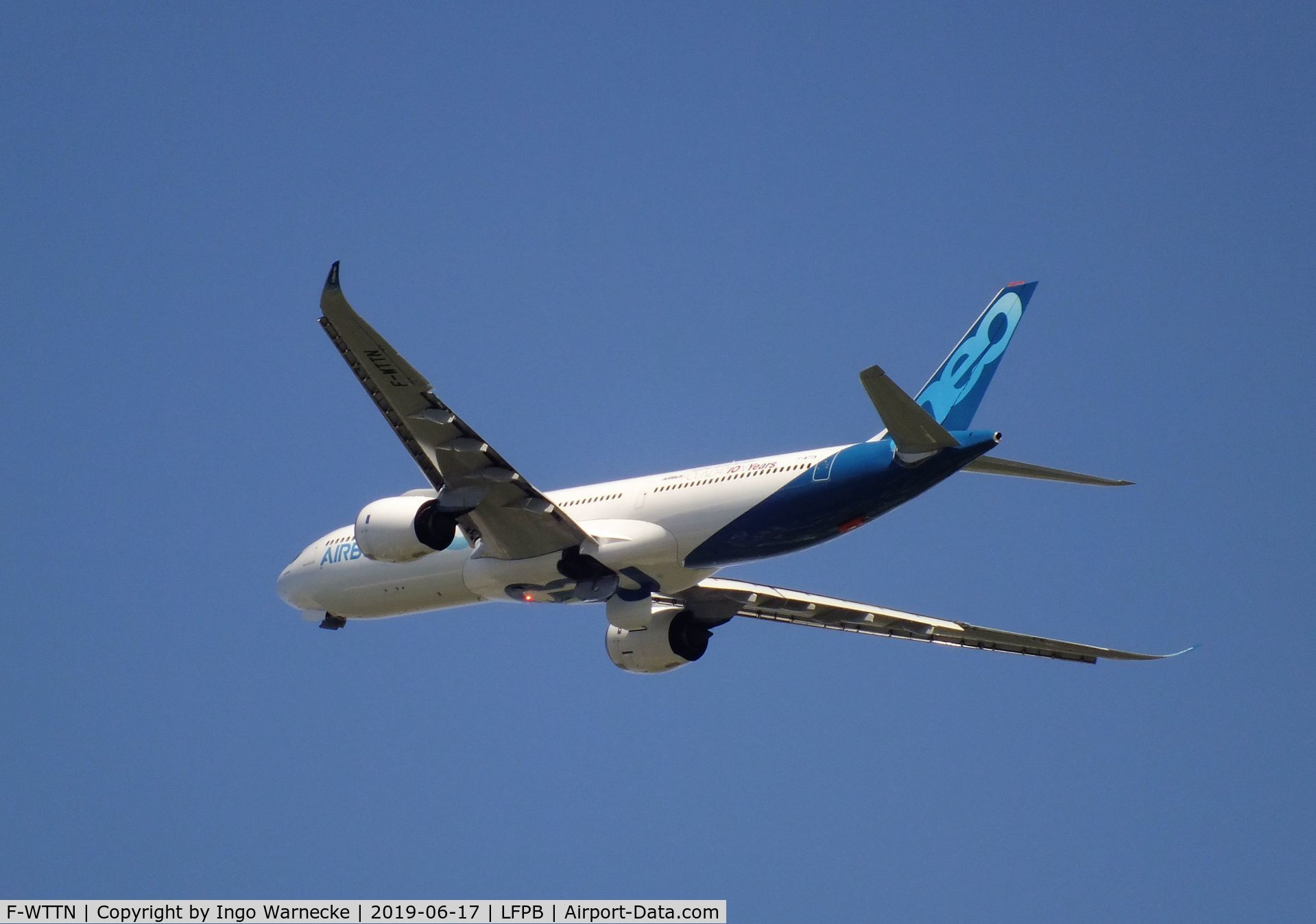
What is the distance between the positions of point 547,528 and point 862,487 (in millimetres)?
6125

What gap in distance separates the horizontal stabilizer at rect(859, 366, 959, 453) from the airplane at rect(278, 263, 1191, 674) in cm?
3

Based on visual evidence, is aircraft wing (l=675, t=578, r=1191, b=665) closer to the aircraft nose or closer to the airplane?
the airplane

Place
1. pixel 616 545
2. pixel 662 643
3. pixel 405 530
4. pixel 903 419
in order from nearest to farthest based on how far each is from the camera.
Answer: pixel 903 419 → pixel 405 530 → pixel 616 545 → pixel 662 643

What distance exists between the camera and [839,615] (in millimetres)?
39188

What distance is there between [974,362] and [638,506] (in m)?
6.98

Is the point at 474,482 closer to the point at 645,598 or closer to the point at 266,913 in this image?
the point at 645,598

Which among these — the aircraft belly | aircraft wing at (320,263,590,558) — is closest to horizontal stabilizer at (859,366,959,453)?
aircraft wing at (320,263,590,558)

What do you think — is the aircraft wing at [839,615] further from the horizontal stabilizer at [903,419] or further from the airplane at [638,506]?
the horizontal stabilizer at [903,419]

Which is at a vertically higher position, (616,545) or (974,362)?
(974,362)

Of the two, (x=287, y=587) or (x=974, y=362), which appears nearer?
(x=974, y=362)

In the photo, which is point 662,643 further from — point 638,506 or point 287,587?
point 287,587

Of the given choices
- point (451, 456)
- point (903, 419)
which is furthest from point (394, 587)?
point (903, 419)

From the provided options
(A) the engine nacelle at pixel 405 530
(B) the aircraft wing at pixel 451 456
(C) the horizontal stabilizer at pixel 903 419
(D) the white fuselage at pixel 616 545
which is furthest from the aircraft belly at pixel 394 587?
(C) the horizontal stabilizer at pixel 903 419

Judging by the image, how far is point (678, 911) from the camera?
105 feet
